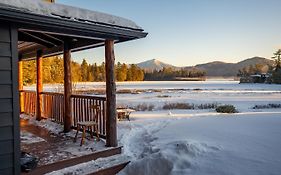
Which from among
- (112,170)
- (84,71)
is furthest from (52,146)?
(84,71)

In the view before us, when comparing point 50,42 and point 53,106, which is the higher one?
point 50,42

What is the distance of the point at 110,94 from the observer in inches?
197

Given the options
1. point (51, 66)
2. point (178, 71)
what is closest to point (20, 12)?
point (51, 66)

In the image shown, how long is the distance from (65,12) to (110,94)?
177 centimetres

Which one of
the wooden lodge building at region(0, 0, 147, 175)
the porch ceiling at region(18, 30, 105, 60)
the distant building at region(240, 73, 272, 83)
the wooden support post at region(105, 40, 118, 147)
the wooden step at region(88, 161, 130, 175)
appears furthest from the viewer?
the distant building at region(240, 73, 272, 83)

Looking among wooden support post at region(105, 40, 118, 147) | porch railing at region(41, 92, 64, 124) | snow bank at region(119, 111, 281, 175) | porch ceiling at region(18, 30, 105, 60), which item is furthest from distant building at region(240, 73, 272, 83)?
wooden support post at region(105, 40, 118, 147)

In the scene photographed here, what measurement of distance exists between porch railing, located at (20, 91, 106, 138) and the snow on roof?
1.62m

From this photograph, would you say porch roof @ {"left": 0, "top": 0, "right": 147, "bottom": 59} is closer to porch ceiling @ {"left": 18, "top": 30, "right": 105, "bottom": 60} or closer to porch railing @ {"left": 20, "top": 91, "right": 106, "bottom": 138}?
porch ceiling @ {"left": 18, "top": 30, "right": 105, "bottom": 60}

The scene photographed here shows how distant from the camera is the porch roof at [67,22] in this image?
341 cm

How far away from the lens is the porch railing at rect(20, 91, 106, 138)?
222 inches

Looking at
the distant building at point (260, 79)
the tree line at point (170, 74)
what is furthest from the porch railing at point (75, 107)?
the tree line at point (170, 74)

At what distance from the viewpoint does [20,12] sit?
11.1 ft

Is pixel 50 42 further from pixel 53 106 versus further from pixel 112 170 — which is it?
pixel 112 170

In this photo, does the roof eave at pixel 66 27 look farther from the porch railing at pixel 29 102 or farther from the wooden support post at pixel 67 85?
the porch railing at pixel 29 102
